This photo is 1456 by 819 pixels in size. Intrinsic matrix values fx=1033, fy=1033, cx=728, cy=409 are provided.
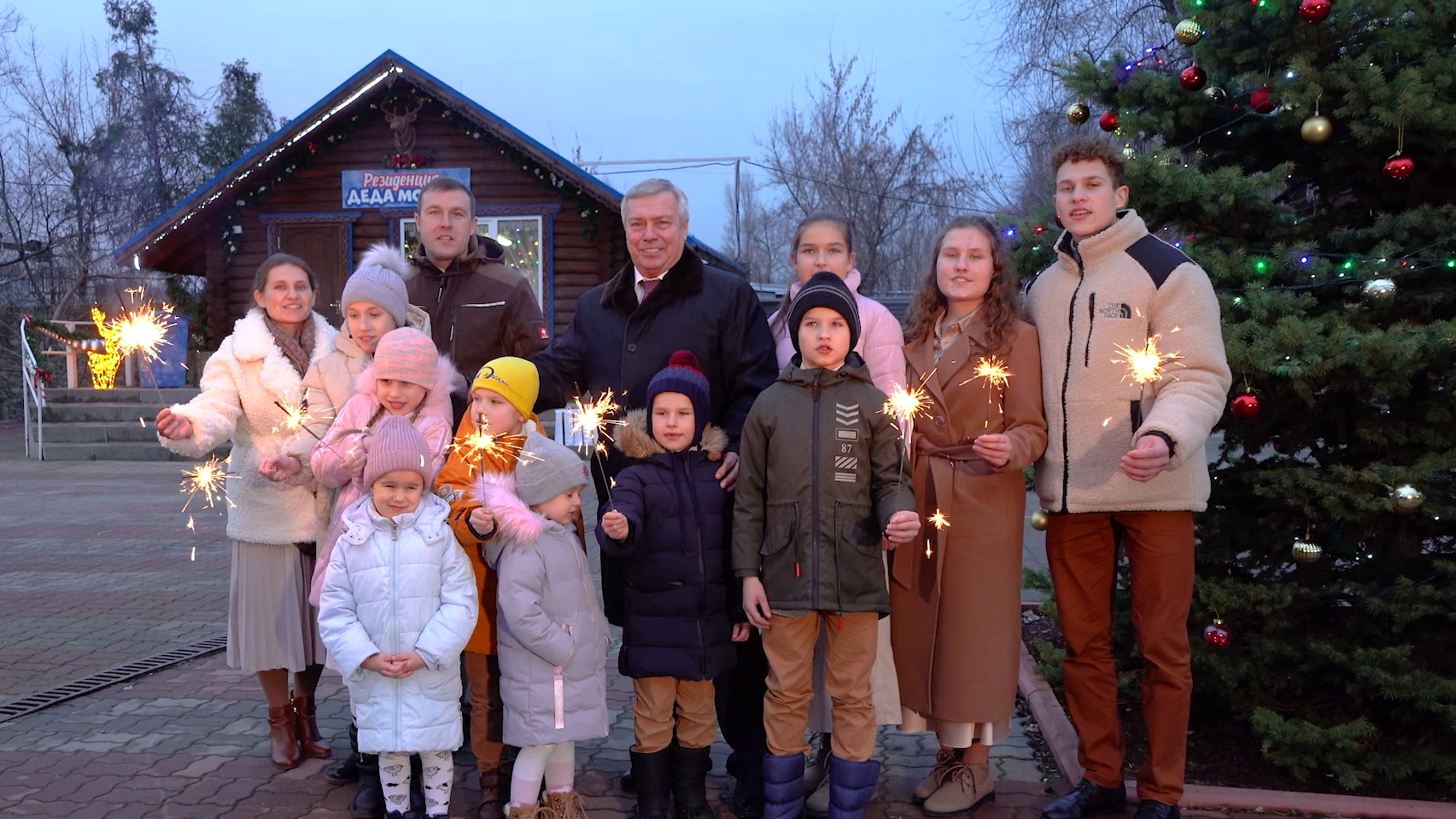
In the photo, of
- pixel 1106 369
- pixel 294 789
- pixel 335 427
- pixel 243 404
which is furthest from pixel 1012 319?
pixel 294 789

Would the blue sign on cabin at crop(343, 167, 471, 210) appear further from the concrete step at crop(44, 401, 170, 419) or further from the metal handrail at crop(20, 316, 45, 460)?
the metal handrail at crop(20, 316, 45, 460)

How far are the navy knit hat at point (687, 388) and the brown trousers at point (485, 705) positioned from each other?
103cm

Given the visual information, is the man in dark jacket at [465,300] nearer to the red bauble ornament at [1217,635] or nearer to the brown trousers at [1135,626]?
the brown trousers at [1135,626]

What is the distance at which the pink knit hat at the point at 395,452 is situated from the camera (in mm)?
3459

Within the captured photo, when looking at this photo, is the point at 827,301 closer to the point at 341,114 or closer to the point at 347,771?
the point at 347,771

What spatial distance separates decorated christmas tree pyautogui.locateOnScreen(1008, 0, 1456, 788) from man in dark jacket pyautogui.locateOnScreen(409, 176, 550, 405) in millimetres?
2650

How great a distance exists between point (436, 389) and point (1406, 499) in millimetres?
3493

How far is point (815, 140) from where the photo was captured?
102 feet

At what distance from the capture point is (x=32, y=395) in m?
16.4

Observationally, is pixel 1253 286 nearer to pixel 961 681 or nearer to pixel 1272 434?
pixel 1272 434

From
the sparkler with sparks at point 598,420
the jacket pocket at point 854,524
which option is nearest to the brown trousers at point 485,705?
the sparkler with sparks at point 598,420

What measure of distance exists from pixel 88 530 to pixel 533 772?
8.59m

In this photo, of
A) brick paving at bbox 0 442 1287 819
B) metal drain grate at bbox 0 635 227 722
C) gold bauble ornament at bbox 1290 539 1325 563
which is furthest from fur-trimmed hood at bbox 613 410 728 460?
metal drain grate at bbox 0 635 227 722

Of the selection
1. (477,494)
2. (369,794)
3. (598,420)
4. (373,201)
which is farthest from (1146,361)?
(373,201)
